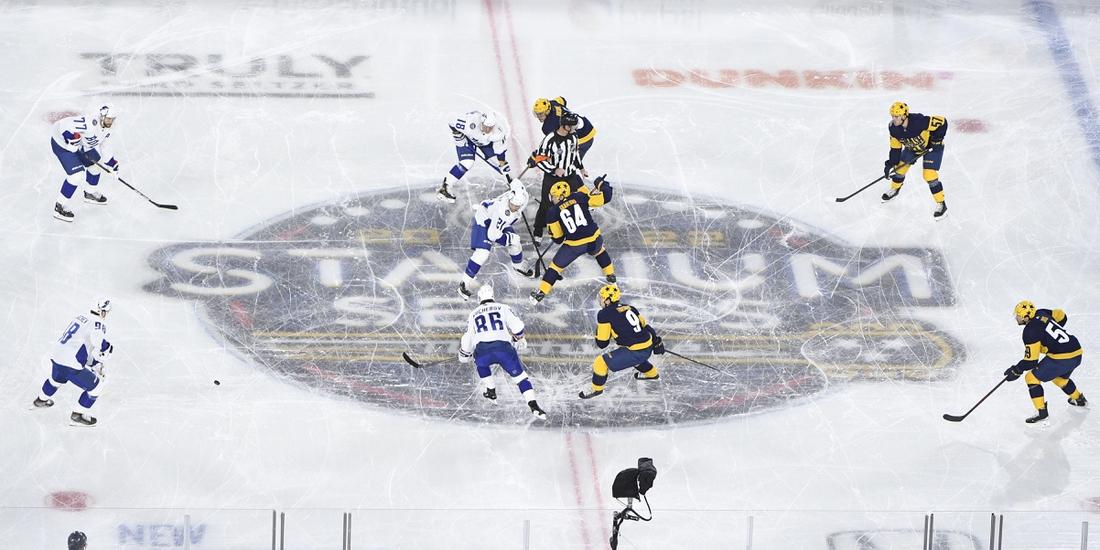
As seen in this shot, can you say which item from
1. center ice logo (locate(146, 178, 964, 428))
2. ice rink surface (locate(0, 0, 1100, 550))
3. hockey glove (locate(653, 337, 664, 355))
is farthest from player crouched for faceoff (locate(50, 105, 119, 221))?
hockey glove (locate(653, 337, 664, 355))

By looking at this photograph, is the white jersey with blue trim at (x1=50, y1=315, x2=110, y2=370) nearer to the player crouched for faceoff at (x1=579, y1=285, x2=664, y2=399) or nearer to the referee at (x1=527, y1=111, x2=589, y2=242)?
the player crouched for faceoff at (x1=579, y1=285, x2=664, y2=399)

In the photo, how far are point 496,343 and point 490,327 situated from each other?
0.33ft

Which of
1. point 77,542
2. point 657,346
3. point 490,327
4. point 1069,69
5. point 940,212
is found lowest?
point 77,542

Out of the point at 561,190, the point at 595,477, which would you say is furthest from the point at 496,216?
the point at 595,477

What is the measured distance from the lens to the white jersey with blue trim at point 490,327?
8.87 meters

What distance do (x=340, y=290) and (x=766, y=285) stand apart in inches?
110

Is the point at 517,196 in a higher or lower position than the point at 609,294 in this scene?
higher

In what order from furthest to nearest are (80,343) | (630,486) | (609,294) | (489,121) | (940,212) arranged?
(940,212) → (489,121) → (609,294) → (80,343) → (630,486)

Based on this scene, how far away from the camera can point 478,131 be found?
10.3m

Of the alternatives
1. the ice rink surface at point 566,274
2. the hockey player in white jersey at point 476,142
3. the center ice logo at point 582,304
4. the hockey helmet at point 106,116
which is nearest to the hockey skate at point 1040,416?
the ice rink surface at point 566,274

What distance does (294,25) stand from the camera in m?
12.4

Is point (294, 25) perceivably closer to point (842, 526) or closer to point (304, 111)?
point (304, 111)

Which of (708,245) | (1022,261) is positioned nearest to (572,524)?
(708,245)

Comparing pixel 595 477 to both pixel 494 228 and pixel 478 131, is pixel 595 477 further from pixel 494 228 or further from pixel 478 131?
pixel 478 131
